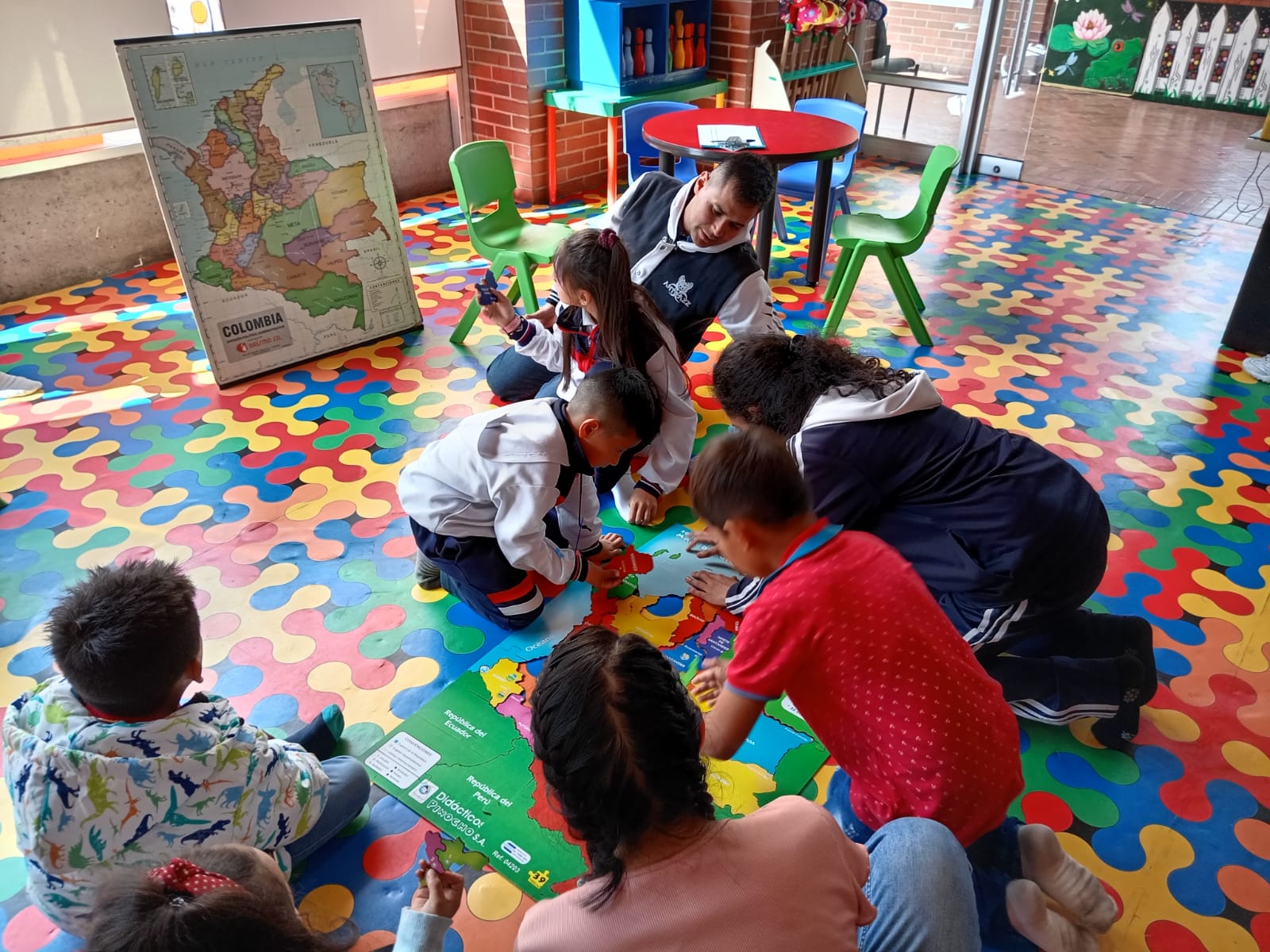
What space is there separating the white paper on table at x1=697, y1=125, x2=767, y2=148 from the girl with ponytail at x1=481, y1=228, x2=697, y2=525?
4.33ft

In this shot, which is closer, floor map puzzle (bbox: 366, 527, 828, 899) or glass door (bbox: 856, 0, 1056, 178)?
floor map puzzle (bbox: 366, 527, 828, 899)

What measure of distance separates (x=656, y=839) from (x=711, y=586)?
1291mm

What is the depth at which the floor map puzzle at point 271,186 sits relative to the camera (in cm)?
303

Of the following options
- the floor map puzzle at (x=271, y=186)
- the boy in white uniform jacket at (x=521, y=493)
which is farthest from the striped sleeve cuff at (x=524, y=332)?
the floor map puzzle at (x=271, y=186)

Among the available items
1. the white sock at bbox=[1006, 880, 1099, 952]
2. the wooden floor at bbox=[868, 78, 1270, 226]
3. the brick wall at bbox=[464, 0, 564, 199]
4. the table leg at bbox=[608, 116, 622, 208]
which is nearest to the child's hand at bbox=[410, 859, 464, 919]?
the white sock at bbox=[1006, 880, 1099, 952]

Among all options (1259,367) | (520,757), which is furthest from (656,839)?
(1259,367)

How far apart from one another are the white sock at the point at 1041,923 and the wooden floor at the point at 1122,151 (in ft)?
17.6

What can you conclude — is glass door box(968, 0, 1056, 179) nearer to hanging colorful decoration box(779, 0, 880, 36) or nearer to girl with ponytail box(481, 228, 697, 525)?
hanging colorful decoration box(779, 0, 880, 36)

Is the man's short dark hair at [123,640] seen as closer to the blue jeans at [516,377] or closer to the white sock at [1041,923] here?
the white sock at [1041,923]

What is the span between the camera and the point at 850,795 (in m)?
1.51

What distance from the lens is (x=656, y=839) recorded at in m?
0.99

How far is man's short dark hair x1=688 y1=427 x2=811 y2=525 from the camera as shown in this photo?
4.32 feet

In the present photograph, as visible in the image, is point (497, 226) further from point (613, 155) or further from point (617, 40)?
point (617, 40)

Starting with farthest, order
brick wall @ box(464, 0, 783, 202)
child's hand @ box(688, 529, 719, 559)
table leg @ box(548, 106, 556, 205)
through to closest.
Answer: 1. table leg @ box(548, 106, 556, 205)
2. brick wall @ box(464, 0, 783, 202)
3. child's hand @ box(688, 529, 719, 559)
